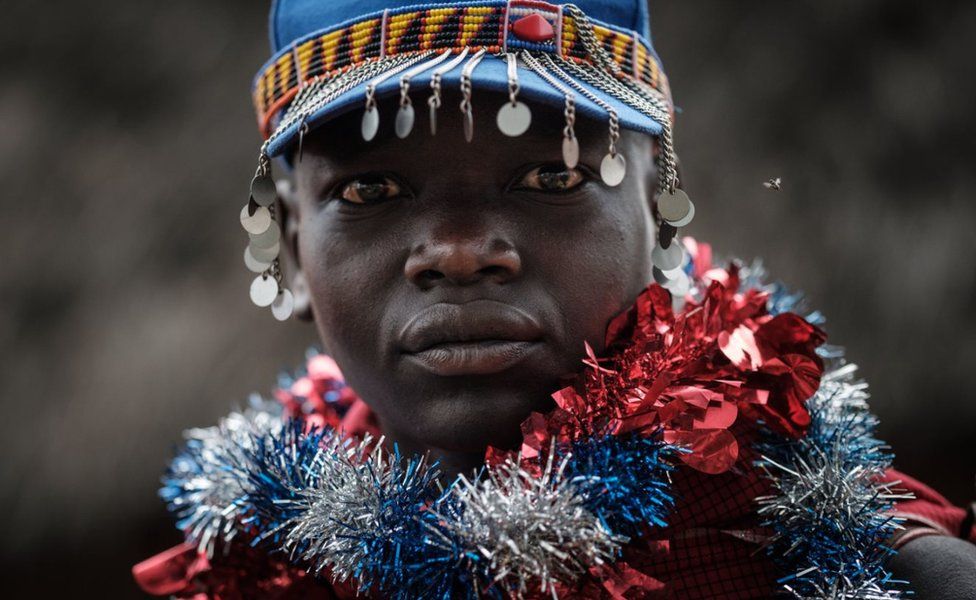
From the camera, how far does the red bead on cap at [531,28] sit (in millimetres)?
1042

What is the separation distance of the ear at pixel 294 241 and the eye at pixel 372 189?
0.66 ft

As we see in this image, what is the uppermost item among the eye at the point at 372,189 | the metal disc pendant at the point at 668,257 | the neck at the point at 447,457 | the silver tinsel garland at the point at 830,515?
the eye at the point at 372,189

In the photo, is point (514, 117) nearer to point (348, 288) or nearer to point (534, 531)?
point (348, 288)

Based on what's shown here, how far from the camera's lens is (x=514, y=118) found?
3.15 ft

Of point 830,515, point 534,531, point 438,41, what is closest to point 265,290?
point 438,41

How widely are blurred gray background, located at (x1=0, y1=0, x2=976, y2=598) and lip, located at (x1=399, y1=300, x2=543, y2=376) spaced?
4.49 ft

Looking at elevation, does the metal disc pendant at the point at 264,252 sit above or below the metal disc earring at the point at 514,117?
above

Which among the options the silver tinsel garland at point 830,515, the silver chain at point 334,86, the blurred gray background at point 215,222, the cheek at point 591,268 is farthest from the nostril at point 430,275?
the blurred gray background at point 215,222

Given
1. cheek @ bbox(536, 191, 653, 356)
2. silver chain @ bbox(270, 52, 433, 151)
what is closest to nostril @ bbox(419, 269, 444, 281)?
cheek @ bbox(536, 191, 653, 356)

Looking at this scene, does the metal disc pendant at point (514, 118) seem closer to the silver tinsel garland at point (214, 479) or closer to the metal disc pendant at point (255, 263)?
the metal disc pendant at point (255, 263)

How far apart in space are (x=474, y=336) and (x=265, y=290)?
0.29 metres

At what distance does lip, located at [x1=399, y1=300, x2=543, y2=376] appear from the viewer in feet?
3.36

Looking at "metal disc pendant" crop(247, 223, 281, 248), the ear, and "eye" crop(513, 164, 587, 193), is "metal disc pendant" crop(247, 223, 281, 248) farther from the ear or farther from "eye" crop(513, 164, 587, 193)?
"eye" crop(513, 164, 587, 193)

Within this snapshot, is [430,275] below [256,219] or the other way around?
below
